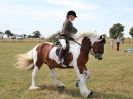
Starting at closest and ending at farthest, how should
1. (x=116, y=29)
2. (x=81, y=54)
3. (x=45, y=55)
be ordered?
(x=81, y=54) → (x=45, y=55) → (x=116, y=29)

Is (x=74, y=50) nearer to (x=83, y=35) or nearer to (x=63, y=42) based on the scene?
(x=63, y=42)

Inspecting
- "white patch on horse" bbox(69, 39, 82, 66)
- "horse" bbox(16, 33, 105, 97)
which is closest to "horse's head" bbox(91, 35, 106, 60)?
"horse" bbox(16, 33, 105, 97)

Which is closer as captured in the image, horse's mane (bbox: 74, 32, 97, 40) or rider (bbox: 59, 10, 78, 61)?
horse's mane (bbox: 74, 32, 97, 40)

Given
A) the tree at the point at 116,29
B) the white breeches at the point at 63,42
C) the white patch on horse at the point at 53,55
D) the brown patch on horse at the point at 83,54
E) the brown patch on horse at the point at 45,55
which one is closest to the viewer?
the brown patch on horse at the point at 83,54

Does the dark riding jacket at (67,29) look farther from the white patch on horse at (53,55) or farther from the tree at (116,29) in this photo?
the tree at (116,29)

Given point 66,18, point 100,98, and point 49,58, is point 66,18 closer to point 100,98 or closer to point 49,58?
point 49,58

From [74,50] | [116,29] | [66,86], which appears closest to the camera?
[74,50]

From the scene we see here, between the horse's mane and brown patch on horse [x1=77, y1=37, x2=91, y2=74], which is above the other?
the horse's mane

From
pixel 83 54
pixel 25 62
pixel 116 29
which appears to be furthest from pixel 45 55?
pixel 116 29

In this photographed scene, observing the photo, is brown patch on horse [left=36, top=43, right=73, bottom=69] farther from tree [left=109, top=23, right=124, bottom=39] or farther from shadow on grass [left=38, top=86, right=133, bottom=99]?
tree [left=109, top=23, right=124, bottom=39]

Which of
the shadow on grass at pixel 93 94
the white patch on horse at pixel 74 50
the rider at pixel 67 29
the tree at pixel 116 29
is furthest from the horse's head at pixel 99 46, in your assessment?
the tree at pixel 116 29

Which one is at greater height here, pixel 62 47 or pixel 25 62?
pixel 62 47

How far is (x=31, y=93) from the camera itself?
428 inches

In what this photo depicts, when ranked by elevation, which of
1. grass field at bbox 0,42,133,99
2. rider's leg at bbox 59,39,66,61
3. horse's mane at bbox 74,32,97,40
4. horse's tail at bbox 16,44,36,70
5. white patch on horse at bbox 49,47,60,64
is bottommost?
grass field at bbox 0,42,133,99
